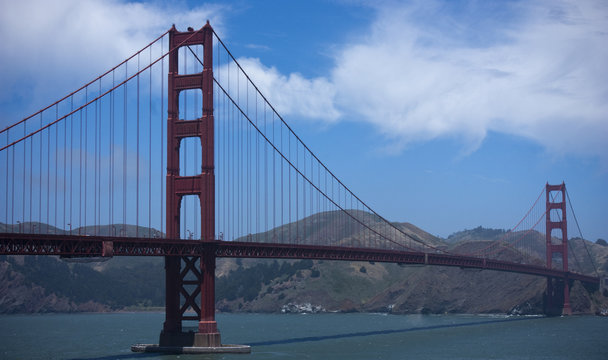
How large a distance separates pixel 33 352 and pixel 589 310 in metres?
101

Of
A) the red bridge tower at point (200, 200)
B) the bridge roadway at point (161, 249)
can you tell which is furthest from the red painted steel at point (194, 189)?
the bridge roadway at point (161, 249)

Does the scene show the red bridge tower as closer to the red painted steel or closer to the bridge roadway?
the red painted steel

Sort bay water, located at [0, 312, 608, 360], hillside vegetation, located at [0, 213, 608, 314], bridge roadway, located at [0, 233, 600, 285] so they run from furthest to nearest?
hillside vegetation, located at [0, 213, 608, 314]
bay water, located at [0, 312, 608, 360]
bridge roadway, located at [0, 233, 600, 285]

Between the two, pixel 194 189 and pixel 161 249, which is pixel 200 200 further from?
pixel 161 249

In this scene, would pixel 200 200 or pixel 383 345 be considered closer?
pixel 200 200

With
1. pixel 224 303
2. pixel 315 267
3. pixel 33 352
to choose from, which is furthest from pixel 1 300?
pixel 33 352

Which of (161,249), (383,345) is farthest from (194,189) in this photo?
(383,345)

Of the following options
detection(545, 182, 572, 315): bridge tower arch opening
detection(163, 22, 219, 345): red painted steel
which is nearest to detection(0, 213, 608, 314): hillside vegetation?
detection(545, 182, 572, 315): bridge tower arch opening

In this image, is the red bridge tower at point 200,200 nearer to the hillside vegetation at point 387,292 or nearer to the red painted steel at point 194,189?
the red painted steel at point 194,189

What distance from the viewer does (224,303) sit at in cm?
19838

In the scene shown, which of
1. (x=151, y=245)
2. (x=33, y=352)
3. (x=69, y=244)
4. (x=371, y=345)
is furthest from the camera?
(x=371, y=345)

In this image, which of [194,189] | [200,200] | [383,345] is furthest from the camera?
[383,345]

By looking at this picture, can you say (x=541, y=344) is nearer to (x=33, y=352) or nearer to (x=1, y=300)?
(x=33, y=352)

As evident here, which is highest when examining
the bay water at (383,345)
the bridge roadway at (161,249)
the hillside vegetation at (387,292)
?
the bridge roadway at (161,249)
